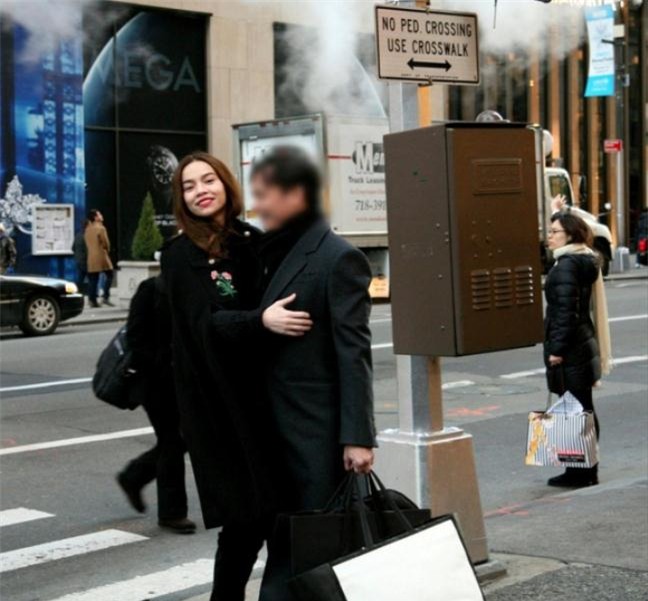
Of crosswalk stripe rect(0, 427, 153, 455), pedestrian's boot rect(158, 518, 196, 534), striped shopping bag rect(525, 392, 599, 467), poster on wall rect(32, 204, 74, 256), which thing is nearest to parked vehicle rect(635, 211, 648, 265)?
poster on wall rect(32, 204, 74, 256)

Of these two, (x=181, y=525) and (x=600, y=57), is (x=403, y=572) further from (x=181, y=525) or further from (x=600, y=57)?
(x=600, y=57)

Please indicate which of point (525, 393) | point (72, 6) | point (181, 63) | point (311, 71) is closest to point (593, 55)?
point (311, 71)

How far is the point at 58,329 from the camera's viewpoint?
2017cm

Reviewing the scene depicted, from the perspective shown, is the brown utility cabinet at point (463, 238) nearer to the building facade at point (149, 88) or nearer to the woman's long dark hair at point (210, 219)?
the woman's long dark hair at point (210, 219)

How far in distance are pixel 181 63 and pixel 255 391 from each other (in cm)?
2424

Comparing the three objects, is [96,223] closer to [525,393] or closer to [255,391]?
[525,393]

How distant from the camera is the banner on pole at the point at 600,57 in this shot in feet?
89.1

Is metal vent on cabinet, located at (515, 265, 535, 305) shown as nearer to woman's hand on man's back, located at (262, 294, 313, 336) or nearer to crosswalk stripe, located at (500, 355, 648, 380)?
woman's hand on man's back, located at (262, 294, 313, 336)

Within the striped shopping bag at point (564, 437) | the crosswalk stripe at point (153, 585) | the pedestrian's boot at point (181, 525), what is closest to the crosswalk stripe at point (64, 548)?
the pedestrian's boot at point (181, 525)

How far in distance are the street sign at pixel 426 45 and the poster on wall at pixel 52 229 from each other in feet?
67.6

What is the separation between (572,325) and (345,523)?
4.52 metres

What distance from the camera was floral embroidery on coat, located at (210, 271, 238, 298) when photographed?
4324 millimetres

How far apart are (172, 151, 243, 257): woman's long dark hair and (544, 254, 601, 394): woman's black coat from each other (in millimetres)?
3939

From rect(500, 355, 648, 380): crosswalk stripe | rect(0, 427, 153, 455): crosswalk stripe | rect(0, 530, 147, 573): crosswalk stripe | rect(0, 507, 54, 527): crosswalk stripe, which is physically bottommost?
rect(0, 530, 147, 573): crosswalk stripe
